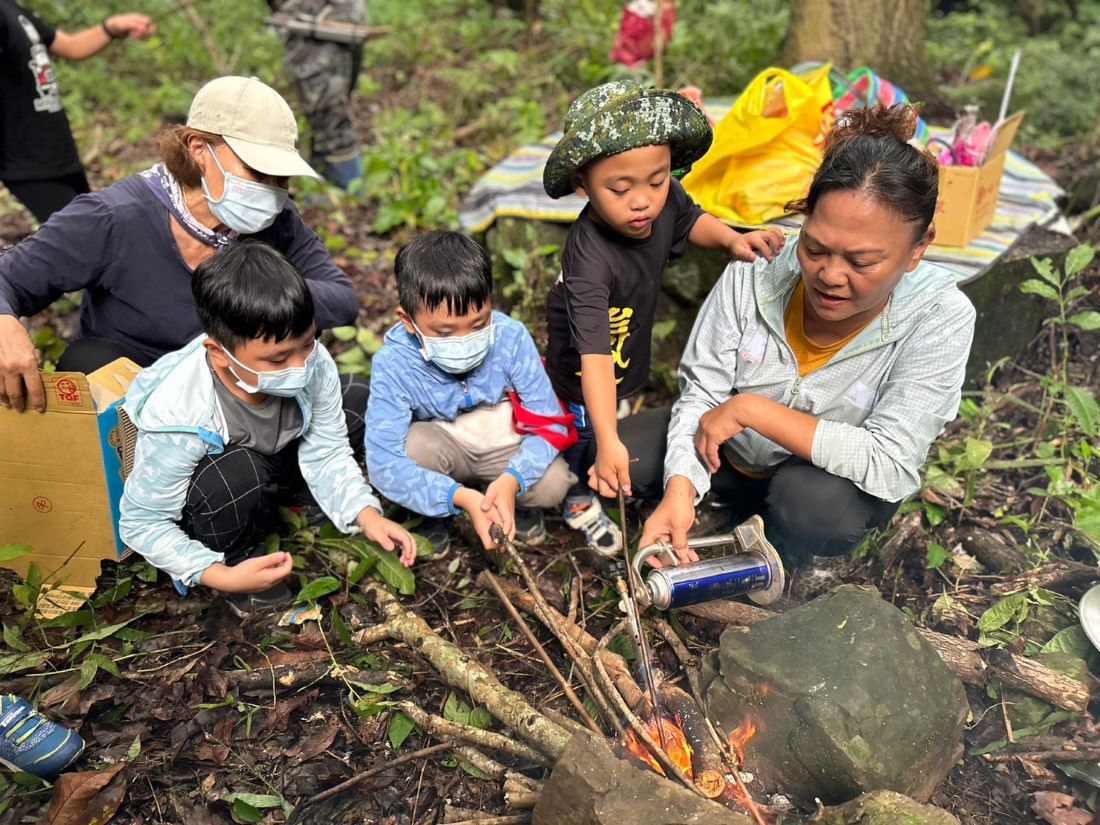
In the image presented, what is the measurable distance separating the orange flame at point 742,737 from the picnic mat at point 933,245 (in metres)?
2.29

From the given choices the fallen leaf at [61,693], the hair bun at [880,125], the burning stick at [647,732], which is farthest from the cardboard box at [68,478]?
the hair bun at [880,125]

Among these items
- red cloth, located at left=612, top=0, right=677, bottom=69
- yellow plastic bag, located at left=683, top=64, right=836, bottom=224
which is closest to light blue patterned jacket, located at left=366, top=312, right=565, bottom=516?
yellow plastic bag, located at left=683, top=64, right=836, bottom=224

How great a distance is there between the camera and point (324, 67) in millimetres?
5562

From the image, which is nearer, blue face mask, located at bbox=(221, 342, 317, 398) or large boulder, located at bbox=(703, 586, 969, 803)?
large boulder, located at bbox=(703, 586, 969, 803)

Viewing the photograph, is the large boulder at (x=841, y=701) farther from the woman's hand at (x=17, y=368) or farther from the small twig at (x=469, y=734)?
the woman's hand at (x=17, y=368)

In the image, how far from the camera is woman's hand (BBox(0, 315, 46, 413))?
8.34 ft

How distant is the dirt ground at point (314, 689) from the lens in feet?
7.59

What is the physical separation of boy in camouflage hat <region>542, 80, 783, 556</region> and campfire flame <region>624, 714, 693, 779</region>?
2.26ft

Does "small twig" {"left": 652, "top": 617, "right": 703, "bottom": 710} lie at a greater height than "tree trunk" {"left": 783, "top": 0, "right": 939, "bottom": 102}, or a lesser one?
lesser

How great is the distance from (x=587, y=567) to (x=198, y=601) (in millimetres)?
1390

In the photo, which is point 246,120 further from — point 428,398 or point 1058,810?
point 1058,810

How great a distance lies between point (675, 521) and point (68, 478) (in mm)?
1946

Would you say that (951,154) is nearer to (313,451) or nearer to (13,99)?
(313,451)

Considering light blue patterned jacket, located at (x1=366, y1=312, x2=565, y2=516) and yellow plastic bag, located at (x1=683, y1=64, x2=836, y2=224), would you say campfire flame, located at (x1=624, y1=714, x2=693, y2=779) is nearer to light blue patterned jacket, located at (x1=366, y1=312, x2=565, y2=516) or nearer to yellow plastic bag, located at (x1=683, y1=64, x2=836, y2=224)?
light blue patterned jacket, located at (x1=366, y1=312, x2=565, y2=516)
